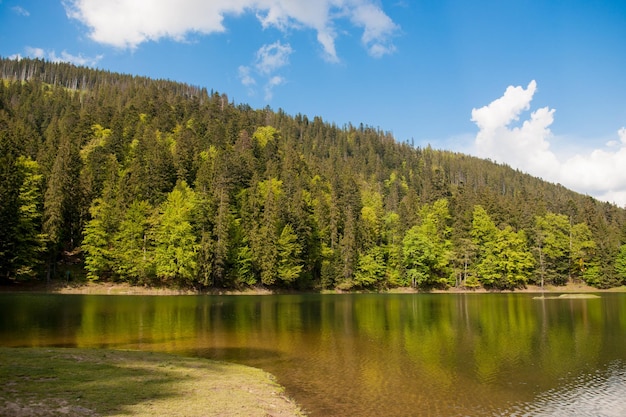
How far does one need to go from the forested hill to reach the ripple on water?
6787 cm

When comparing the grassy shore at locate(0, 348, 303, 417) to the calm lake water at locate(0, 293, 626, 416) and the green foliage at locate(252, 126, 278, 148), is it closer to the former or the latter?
the calm lake water at locate(0, 293, 626, 416)

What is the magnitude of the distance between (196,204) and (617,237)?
11651 cm

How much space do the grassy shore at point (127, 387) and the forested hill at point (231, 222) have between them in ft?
189

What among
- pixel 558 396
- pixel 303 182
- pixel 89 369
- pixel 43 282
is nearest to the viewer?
pixel 89 369

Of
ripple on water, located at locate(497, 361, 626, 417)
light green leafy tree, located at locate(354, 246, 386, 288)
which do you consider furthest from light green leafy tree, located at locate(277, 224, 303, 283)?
ripple on water, located at locate(497, 361, 626, 417)

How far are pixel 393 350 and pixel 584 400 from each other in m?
11.2

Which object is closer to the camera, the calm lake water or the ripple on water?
the ripple on water

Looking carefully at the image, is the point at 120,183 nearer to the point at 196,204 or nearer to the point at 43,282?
the point at 196,204

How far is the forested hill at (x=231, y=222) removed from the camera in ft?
254

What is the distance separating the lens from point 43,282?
2798 inches

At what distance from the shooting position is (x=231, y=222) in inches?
3514

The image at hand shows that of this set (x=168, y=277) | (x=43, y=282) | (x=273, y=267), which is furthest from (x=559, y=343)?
(x=43, y=282)

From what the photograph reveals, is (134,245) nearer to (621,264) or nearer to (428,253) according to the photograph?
(428,253)

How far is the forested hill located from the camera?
77562mm
